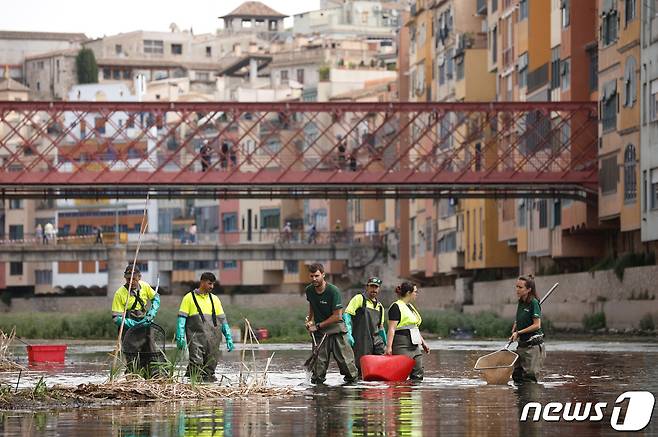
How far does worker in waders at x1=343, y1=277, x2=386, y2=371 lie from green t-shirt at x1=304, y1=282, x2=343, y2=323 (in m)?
1.39

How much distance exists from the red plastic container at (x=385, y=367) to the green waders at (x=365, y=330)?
757mm

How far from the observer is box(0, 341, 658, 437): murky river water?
61.9 ft

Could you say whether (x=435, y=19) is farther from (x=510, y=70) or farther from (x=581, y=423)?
(x=581, y=423)

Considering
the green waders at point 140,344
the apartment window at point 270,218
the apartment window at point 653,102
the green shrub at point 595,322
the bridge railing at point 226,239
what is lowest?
→ the green shrub at point 595,322

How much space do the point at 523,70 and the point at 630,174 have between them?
17.4 meters

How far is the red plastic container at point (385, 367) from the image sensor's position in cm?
2797

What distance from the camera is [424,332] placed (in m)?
69.2

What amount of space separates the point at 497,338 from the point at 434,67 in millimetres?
38246

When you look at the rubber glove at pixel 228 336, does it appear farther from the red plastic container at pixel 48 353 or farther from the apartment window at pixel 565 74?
the apartment window at pixel 565 74

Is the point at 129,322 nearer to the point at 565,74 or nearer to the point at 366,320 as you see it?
the point at 366,320

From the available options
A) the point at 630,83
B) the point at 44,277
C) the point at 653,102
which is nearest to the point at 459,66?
the point at 630,83

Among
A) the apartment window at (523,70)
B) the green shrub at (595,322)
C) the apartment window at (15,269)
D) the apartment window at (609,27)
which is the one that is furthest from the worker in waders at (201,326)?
the apartment window at (15,269)

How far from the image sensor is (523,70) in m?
80.6

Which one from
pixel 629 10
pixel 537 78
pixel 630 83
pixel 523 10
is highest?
pixel 523 10
